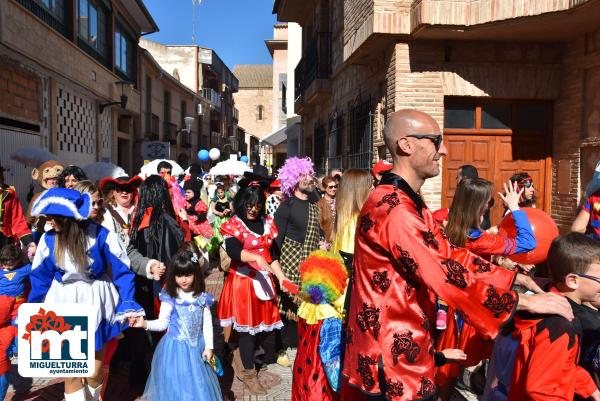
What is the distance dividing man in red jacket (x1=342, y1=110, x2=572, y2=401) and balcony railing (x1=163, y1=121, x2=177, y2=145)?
1123 inches

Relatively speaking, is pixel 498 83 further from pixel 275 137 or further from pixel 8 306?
pixel 275 137

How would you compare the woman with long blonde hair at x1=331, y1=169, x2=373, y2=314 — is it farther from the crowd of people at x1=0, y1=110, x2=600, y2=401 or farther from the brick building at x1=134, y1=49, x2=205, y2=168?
the brick building at x1=134, y1=49, x2=205, y2=168

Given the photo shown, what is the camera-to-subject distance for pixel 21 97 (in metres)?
10.8

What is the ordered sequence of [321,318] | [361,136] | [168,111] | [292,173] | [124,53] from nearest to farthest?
[321,318], [292,173], [361,136], [124,53], [168,111]

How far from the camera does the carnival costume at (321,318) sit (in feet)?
11.1

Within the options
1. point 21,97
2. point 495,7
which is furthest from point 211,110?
point 495,7

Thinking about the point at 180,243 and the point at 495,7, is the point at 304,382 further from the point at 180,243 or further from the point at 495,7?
the point at 495,7

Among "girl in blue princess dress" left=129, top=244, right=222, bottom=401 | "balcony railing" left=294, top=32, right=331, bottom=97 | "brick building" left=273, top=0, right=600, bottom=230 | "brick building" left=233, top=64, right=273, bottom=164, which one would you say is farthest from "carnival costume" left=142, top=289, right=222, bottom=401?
"brick building" left=233, top=64, right=273, bottom=164

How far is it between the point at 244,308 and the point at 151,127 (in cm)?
2257

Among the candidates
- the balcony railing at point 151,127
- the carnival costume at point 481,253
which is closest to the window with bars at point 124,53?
the balcony railing at point 151,127

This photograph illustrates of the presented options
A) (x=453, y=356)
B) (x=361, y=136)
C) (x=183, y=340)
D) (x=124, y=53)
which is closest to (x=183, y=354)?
(x=183, y=340)

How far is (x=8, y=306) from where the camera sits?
419 centimetres
